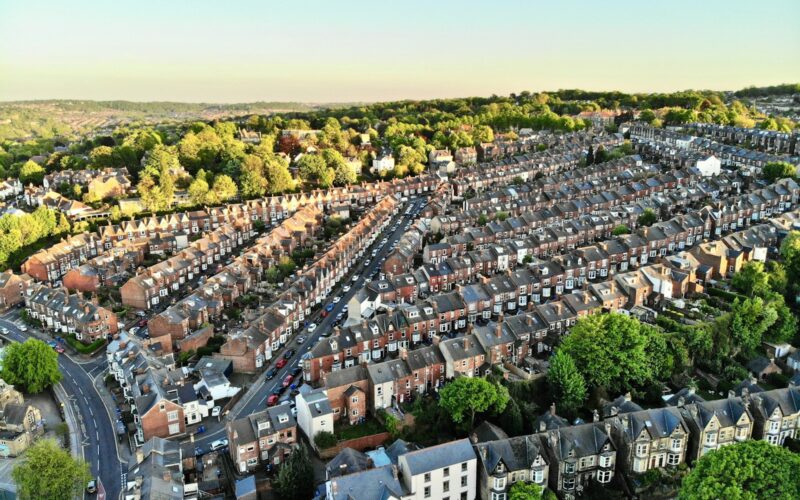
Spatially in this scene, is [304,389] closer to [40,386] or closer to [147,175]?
[40,386]

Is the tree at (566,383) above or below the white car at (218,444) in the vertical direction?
above

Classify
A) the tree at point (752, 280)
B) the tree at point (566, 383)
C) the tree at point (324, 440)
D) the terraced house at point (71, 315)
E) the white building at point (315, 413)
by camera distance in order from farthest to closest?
the terraced house at point (71, 315) → the tree at point (752, 280) → the tree at point (566, 383) → the white building at point (315, 413) → the tree at point (324, 440)

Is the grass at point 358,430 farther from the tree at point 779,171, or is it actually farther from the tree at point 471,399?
the tree at point 779,171

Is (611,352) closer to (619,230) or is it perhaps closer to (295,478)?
(295,478)

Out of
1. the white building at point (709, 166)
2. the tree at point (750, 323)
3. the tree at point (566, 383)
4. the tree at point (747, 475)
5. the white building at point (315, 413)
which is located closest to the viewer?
the tree at point (747, 475)

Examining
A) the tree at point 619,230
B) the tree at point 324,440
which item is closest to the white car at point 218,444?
the tree at point 324,440

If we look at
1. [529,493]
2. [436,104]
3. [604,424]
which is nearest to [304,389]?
[529,493]

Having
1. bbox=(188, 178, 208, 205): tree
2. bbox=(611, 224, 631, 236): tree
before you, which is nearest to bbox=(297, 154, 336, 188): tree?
bbox=(188, 178, 208, 205): tree
